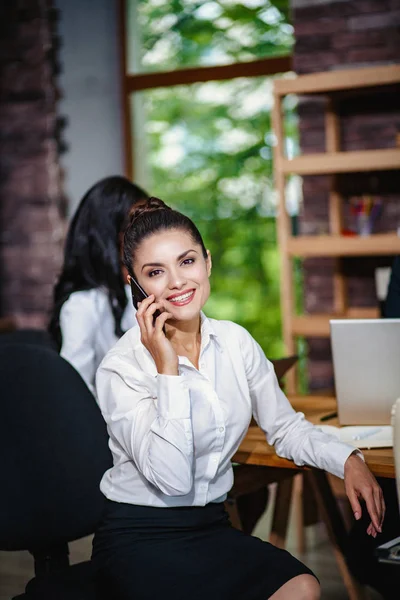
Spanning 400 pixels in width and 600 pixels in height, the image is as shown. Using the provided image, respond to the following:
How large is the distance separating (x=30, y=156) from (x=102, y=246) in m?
2.24

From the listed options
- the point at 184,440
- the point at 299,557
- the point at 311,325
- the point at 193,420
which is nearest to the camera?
the point at 184,440

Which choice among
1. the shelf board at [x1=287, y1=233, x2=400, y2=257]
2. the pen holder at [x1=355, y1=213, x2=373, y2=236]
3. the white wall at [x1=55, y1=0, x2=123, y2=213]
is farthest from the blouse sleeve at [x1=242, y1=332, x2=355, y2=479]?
the white wall at [x1=55, y1=0, x2=123, y2=213]

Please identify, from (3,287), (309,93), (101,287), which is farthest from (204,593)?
(3,287)

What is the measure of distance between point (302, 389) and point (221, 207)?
3.77 ft

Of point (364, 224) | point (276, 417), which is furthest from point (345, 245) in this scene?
point (276, 417)

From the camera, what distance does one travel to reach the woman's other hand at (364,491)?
1.72 metres

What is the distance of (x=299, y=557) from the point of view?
3330 millimetres

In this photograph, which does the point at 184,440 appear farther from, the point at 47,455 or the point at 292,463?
the point at 47,455

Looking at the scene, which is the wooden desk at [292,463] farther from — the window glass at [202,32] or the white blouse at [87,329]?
the window glass at [202,32]

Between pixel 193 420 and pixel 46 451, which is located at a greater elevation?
pixel 193 420

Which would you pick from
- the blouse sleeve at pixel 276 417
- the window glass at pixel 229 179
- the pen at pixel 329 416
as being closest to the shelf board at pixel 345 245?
the window glass at pixel 229 179

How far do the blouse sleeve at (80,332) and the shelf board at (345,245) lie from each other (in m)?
1.29

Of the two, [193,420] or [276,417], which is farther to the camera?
[276,417]

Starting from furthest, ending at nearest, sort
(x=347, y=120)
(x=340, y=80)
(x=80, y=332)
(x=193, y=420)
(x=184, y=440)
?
(x=347, y=120)
(x=340, y=80)
(x=80, y=332)
(x=193, y=420)
(x=184, y=440)
